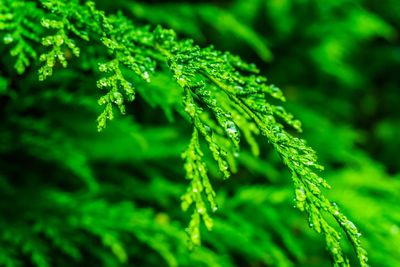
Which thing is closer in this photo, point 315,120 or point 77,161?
point 77,161

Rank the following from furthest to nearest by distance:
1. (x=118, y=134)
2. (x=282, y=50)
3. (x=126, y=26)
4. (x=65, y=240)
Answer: (x=282, y=50) → (x=118, y=134) → (x=65, y=240) → (x=126, y=26)

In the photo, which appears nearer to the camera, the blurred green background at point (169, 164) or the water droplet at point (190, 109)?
the water droplet at point (190, 109)

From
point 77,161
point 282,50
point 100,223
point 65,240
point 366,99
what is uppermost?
point 366,99

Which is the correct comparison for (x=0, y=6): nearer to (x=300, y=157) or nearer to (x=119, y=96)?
(x=119, y=96)

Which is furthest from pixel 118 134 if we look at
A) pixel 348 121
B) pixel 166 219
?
pixel 348 121

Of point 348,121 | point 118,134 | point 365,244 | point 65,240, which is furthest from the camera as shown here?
point 348,121

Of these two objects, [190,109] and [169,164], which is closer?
[190,109]

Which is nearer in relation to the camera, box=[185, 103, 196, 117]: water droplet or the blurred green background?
box=[185, 103, 196, 117]: water droplet

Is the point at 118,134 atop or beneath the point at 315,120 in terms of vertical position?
beneath
